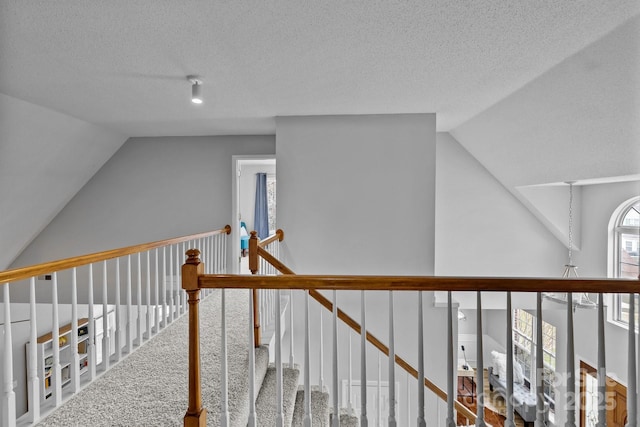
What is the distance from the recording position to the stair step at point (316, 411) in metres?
2.43

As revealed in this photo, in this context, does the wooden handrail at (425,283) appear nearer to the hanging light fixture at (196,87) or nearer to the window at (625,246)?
the hanging light fixture at (196,87)

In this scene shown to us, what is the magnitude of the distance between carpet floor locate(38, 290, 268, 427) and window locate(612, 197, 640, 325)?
180 inches

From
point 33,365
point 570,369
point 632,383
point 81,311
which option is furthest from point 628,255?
point 81,311

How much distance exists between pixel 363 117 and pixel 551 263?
11.6 ft

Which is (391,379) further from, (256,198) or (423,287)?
(256,198)

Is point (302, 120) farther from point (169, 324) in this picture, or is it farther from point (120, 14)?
point (169, 324)

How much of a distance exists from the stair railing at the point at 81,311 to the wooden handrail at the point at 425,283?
1.10 metres

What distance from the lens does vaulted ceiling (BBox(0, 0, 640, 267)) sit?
1.78 metres

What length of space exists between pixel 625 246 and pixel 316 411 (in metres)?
4.44

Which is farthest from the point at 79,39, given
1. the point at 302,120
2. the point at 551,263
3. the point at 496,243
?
the point at 551,263

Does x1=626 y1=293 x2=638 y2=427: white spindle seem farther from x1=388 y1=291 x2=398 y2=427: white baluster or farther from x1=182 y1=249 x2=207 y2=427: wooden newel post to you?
x1=182 y1=249 x2=207 y2=427: wooden newel post

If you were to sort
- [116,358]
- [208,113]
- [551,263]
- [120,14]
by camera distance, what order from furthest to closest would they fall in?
[551,263] → [208,113] → [116,358] → [120,14]

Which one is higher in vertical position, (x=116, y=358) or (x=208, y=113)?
(x=208, y=113)

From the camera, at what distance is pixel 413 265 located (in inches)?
143
